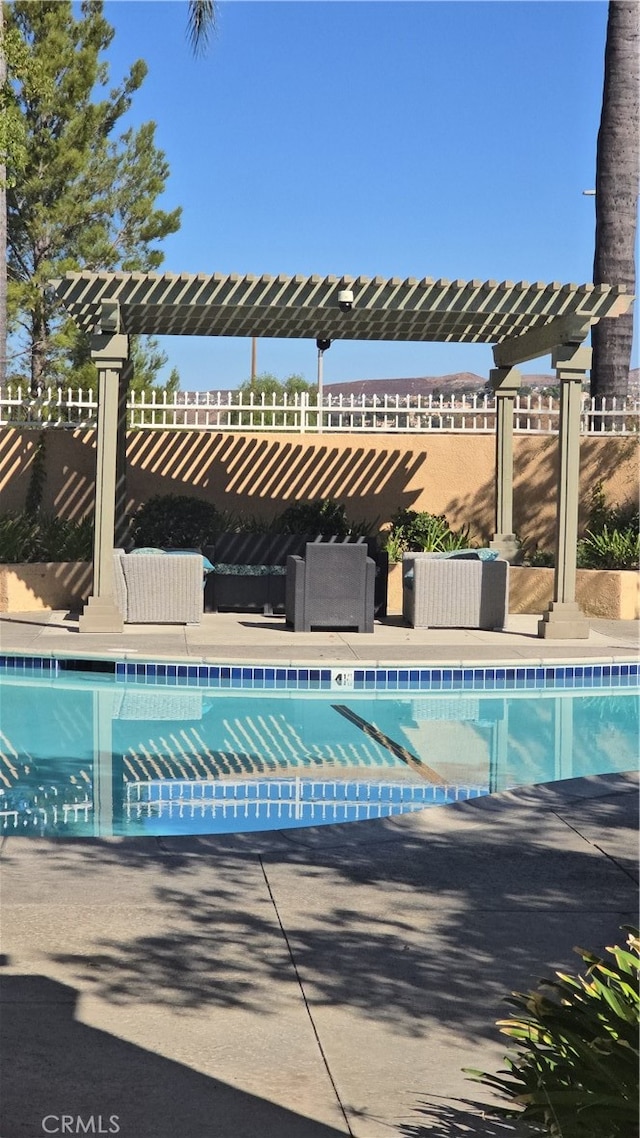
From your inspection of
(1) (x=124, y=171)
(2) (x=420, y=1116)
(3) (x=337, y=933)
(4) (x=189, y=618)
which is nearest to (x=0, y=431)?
(4) (x=189, y=618)

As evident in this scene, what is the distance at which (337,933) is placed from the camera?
4.40 meters

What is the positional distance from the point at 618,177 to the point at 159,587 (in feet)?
25.2

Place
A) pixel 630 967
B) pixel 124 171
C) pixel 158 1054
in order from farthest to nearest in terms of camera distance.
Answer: pixel 124 171 < pixel 158 1054 < pixel 630 967

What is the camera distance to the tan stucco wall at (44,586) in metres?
14.0

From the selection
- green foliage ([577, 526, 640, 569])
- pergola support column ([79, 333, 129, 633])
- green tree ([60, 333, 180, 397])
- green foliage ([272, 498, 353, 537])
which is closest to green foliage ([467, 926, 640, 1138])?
pergola support column ([79, 333, 129, 633])

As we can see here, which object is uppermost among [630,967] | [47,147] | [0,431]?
[47,147]

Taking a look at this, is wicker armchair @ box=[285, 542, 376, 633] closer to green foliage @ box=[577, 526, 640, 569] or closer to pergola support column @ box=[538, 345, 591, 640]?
pergola support column @ box=[538, 345, 591, 640]

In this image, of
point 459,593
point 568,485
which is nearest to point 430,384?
point 459,593

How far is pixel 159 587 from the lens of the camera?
12734 mm

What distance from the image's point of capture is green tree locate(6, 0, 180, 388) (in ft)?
77.3

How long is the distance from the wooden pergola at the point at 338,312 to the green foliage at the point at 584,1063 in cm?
961

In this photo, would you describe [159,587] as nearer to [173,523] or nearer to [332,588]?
[332,588]

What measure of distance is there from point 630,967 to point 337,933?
1.53 metres

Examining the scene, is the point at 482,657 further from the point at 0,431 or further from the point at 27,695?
the point at 0,431
